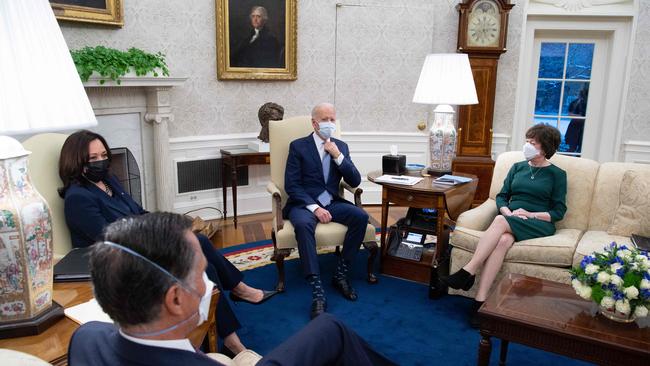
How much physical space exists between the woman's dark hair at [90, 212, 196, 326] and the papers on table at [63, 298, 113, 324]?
574 millimetres

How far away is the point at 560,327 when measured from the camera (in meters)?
1.95

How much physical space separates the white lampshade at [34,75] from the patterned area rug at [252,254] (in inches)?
98.0

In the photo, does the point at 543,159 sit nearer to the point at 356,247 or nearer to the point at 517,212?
the point at 517,212

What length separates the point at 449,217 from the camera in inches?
129

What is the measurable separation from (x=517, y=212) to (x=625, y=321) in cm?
112

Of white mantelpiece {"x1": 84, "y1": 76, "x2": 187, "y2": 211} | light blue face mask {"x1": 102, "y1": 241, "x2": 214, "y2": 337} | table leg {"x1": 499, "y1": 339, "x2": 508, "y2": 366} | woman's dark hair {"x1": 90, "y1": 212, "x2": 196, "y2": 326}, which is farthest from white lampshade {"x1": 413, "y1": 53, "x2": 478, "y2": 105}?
woman's dark hair {"x1": 90, "y1": 212, "x2": 196, "y2": 326}

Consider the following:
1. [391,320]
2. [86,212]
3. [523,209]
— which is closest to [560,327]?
[391,320]

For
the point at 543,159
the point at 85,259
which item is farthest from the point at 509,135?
the point at 85,259

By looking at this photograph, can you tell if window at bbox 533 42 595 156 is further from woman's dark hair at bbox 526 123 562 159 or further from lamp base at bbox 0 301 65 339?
lamp base at bbox 0 301 65 339

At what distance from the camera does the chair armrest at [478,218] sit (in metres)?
3.11

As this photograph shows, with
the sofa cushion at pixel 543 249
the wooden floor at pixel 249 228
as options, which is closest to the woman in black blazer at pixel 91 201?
the sofa cushion at pixel 543 249

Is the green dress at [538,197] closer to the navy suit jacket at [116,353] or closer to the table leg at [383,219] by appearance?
the table leg at [383,219]

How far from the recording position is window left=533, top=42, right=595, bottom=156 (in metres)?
5.28

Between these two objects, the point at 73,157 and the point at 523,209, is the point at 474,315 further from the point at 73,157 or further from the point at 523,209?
the point at 73,157
